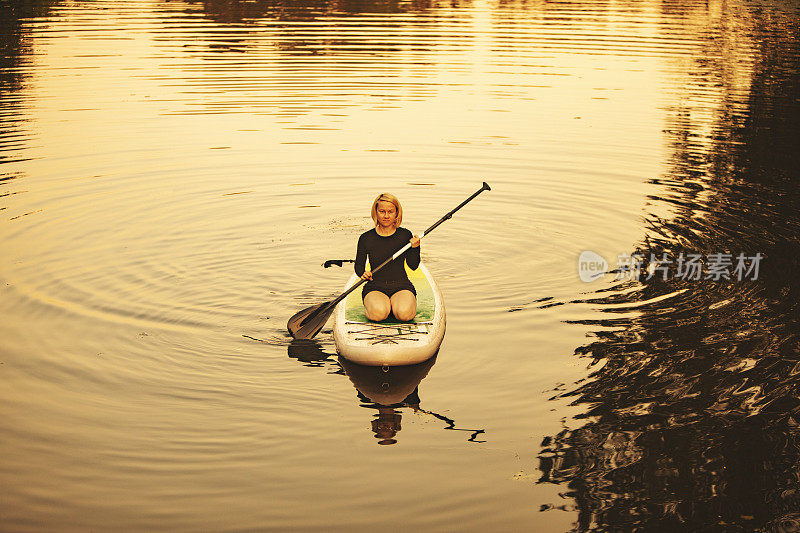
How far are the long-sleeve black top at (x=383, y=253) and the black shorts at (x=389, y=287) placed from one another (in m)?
0.04

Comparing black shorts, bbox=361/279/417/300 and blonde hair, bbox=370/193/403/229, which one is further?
black shorts, bbox=361/279/417/300

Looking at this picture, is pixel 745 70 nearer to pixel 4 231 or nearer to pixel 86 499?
pixel 4 231

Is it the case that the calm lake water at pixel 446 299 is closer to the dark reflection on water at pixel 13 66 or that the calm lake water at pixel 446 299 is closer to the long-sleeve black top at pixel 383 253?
the dark reflection on water at pixel 13 66

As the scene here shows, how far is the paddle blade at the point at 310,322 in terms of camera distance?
381 inches

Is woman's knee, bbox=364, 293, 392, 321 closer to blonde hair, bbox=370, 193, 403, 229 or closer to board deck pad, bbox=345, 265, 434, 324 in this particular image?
board deck pad, bbox=345, 265, 434, 324

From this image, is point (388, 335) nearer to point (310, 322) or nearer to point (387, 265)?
point (387, 265)

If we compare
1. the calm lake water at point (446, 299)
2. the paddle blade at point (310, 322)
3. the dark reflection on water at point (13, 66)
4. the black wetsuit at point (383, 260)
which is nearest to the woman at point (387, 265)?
the black wetsuit at point (383, 260)

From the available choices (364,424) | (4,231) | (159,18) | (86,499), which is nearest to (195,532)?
(86,499)

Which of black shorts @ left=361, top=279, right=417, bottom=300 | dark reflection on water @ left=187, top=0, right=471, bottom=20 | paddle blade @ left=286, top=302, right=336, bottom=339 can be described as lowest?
paddle blade @ left=286, top=302, right=336, bottom=339

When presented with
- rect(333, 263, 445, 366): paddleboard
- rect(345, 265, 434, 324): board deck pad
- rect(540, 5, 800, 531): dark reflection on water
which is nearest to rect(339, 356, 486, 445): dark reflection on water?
rect(333, 263, 445, 366): paddleboard

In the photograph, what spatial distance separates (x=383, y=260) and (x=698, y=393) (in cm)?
348

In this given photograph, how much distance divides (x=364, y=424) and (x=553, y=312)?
11.0 ft

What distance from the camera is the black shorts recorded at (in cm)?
952

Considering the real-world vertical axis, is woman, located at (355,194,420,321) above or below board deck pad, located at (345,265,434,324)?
above
